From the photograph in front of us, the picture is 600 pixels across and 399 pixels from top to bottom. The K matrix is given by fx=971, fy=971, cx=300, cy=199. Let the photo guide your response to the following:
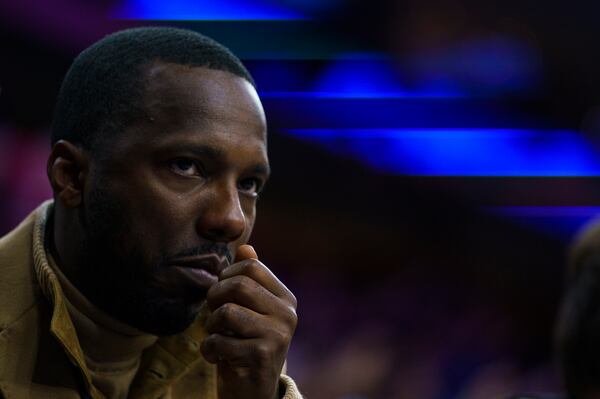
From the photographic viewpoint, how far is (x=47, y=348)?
2.05m

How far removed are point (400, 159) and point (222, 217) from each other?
5.61 metres

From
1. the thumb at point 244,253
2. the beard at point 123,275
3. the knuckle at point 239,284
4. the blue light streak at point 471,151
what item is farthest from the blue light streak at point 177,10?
the knuckle at point 239,284

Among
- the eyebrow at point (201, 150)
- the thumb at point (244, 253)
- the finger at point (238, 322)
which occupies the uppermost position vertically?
the eyebrow at point (201, 150)

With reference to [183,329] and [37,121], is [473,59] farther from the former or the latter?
[183,329]

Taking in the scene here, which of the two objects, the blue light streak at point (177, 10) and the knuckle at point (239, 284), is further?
the blue light streak at point (177, 10)

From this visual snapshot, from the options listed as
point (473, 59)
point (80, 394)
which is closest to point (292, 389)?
point (80, 394)

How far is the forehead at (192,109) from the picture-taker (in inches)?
79.3

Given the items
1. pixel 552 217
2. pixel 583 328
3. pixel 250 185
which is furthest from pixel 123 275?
pixel 552 217

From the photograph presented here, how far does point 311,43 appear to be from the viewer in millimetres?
6379

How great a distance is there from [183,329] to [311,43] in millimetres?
4509

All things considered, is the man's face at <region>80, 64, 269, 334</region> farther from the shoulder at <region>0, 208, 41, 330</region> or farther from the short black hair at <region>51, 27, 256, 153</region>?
the shoulder at <region>0, 208, 41, 330</region>

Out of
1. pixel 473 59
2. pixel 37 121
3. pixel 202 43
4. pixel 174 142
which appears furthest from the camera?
pixel 473 59

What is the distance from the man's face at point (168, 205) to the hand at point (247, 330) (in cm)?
10

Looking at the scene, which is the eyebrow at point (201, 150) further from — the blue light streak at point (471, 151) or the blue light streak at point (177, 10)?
the blue light streak at point (471, 151)
